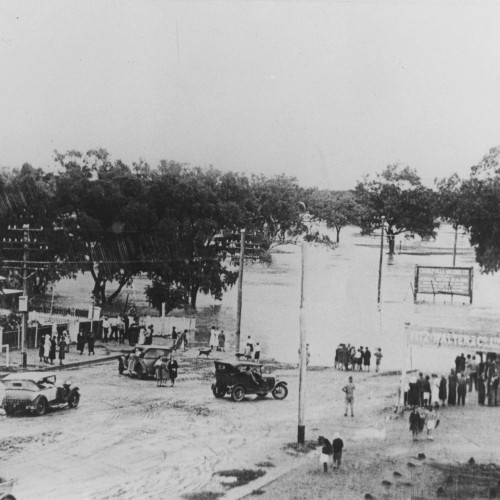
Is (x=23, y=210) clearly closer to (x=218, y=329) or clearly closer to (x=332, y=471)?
(x=218, y=329)

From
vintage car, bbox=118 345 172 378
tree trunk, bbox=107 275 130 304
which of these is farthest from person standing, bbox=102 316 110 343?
vintage car, bbox=118 345 172 378

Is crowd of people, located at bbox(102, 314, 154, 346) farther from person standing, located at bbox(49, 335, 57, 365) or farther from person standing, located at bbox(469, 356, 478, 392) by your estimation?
person standing, located at bbox(469, 356, 478, 392)

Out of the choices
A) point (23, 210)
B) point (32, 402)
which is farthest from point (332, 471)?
point (23, 210)

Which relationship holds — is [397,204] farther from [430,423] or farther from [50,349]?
[50,349]

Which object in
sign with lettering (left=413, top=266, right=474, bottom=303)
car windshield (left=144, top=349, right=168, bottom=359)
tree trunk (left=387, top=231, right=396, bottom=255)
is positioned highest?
tree trunk (left=387, top=231, right=396, bottom=255)

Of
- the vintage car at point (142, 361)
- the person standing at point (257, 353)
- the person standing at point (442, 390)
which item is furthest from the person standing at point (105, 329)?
the person standing at point (442, 390)

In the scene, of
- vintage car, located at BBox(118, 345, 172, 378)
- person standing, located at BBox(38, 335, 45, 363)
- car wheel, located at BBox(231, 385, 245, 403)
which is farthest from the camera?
person standing, located at BBox(38, 335, 45, 363)
